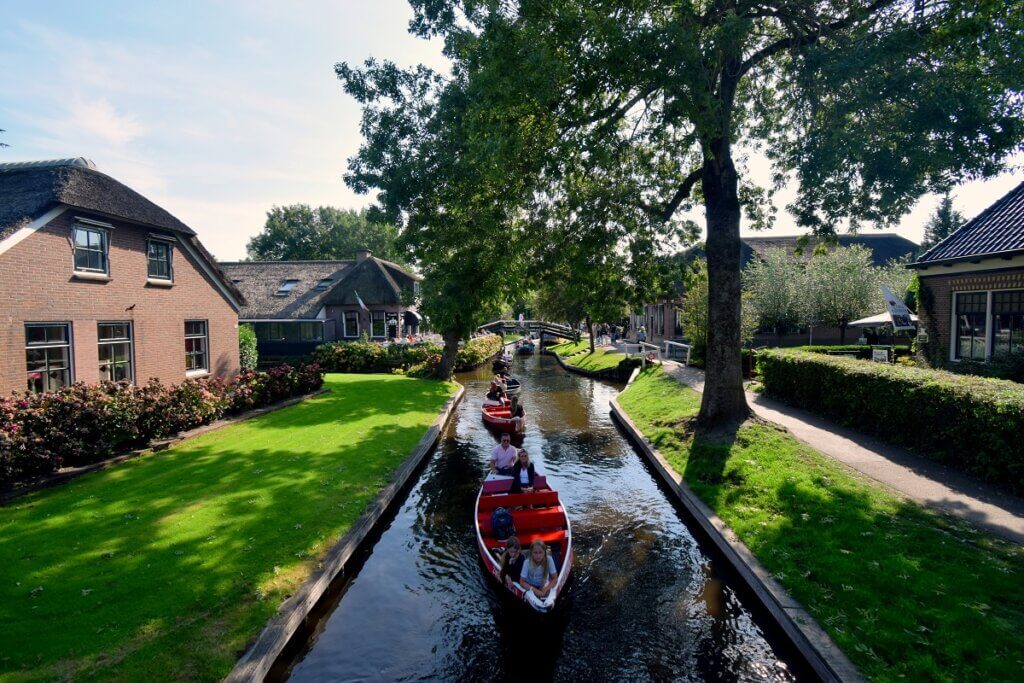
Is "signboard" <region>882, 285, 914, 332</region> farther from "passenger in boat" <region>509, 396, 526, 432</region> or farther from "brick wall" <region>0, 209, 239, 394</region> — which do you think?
"brick wall" <region>0, 209, 239, 394</region>

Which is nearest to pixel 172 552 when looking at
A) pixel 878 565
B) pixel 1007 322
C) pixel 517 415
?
pixel 878 565

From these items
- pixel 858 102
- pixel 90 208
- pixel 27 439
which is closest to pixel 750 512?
pixel 858 102

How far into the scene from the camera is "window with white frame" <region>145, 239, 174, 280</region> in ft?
60.3

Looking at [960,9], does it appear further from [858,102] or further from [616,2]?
[616,2]

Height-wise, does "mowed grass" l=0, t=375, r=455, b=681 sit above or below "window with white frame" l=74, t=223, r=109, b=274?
below

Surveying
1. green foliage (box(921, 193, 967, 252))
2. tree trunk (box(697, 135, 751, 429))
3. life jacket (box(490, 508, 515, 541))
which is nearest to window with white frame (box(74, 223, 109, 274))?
life jacket (box(490, 508, 515, 541))

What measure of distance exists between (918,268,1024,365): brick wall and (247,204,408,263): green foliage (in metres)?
64.7

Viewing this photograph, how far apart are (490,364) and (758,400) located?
26.2 m

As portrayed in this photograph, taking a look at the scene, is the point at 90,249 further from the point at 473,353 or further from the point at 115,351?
the point at 473,353

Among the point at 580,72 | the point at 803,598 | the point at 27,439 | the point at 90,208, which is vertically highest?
the point at 580,72

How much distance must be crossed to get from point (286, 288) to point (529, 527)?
119 ft

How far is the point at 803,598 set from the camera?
7430 mm

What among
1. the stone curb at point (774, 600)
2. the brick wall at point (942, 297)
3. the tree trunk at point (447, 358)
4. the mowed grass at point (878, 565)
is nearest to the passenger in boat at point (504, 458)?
the stone curb at point (774, 600)

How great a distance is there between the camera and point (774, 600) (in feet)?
24.7
